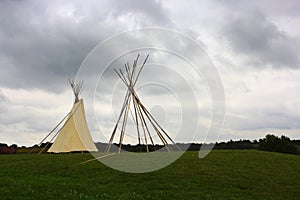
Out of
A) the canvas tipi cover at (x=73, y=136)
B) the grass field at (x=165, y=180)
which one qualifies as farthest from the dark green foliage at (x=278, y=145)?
the canvas tipi cover at (x=73, y=136)

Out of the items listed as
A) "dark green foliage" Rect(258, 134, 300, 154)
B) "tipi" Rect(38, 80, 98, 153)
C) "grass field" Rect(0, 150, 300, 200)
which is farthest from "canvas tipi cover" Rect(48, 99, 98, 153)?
"dark green foliage" Rect(258, 134, 300, 154)

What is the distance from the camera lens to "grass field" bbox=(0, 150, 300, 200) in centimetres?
1466

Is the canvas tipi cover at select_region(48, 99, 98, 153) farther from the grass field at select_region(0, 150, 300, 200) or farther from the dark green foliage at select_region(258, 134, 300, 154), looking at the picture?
the dark green foliage at select_region(258, 134, 300, 154)

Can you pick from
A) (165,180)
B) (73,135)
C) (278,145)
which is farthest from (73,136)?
(278,145)

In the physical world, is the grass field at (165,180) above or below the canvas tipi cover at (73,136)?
below

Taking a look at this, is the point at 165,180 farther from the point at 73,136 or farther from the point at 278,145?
the point at 278,145

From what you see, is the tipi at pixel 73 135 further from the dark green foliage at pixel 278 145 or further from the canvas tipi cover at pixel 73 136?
the dark green foliage at pixel 278 145

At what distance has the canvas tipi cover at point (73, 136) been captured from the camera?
98.1 feet

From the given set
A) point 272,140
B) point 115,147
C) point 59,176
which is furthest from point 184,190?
point 272,140

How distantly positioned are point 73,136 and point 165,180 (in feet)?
46.7

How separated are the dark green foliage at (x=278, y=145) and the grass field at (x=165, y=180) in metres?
10.9

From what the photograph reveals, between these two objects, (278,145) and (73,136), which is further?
(278,145)

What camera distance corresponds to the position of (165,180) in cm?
1700

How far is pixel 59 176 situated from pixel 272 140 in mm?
20815
